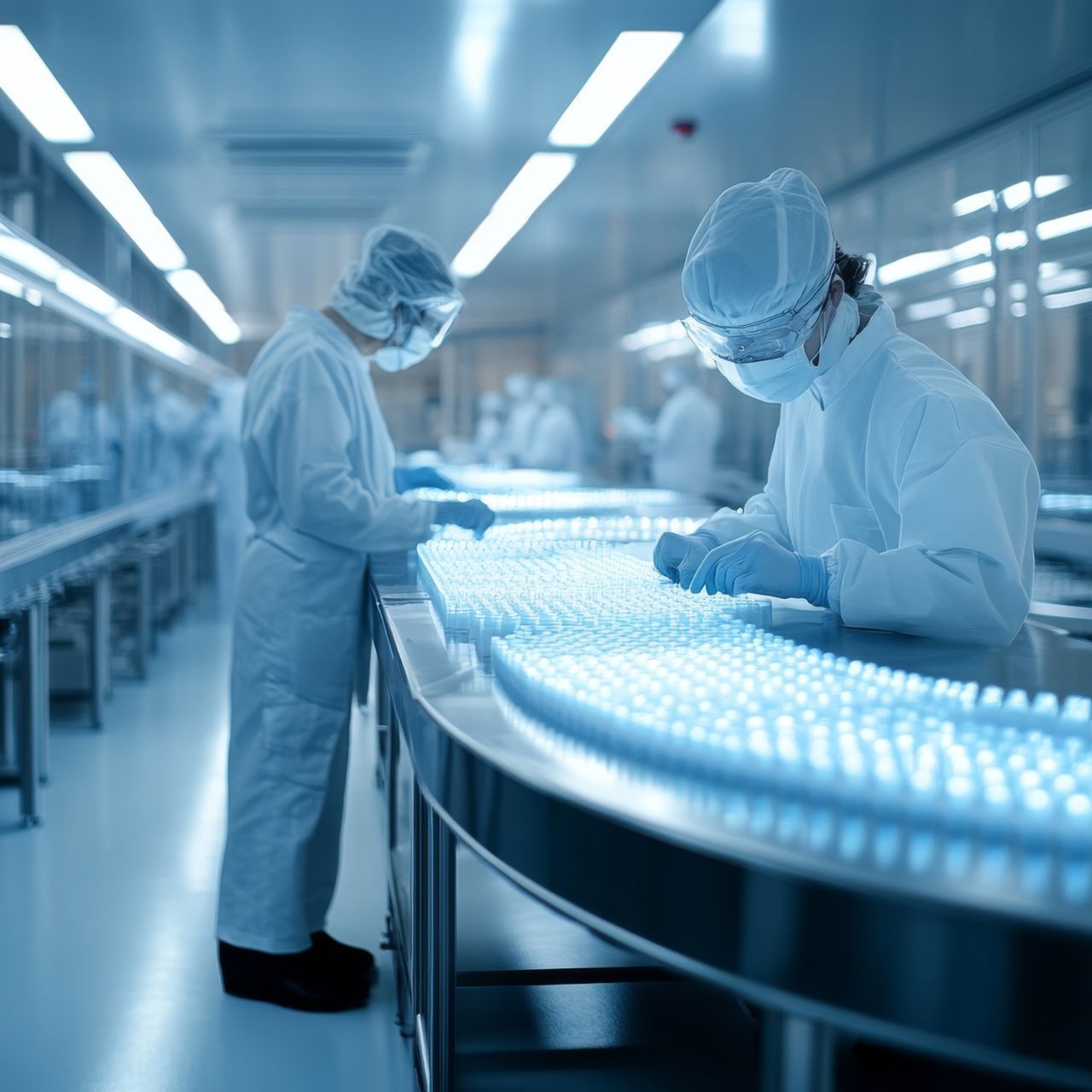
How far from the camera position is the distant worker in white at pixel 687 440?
7414 mm

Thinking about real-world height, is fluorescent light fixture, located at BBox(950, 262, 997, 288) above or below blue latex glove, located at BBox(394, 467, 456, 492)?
above

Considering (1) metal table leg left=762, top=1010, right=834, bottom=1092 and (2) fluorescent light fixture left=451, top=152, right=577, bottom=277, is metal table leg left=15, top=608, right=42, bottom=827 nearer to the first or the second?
(2) fluorescent light fixture left=451, top=152, right=577, bottom=277

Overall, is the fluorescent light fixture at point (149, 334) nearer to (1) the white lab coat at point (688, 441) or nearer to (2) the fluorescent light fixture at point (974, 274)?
(1) the white lab coat at point (688, 441)

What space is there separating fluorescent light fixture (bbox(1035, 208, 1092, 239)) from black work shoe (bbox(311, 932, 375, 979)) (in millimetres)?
3443

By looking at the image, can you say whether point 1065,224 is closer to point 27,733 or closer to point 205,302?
point 27,733

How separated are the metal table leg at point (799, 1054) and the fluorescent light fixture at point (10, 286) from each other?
11.5 ft

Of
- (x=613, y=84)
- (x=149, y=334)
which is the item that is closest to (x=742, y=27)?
(x=613, y=84)

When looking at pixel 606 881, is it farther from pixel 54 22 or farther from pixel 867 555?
pixel 54 22

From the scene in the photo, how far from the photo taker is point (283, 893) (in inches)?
91.6

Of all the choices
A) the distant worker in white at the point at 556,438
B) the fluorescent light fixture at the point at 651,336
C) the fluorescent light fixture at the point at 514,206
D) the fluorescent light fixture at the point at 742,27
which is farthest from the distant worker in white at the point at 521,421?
the fluorescent light fixture at the point at 742,27

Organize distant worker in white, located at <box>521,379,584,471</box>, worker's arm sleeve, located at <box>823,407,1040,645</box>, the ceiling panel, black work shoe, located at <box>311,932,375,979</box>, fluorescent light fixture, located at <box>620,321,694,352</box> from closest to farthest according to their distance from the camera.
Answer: worker's arm sleeve, located at <box>823,407,1040,645</box>, black work shoe, located at <box>311,932,375,979</box>, the ceiling panel, fluorescent light fixture, located at <box>620,321,694,352</box>, distant worker in white, located at <box>521,379,584,471</box>

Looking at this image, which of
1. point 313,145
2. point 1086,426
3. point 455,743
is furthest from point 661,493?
point 455,743

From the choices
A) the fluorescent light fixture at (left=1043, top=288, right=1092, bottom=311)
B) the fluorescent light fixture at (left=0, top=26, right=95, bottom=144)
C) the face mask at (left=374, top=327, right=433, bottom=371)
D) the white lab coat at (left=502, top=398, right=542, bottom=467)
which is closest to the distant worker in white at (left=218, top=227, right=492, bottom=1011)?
the face mask at (left=374, top=327, right=433, bottom=371)

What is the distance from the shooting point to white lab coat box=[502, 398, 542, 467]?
34.5ft
